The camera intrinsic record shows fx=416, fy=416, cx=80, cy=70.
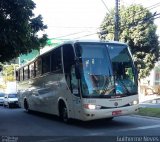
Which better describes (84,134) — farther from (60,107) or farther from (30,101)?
(30,101)

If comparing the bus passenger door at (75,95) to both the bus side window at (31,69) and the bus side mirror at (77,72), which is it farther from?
the bus side window at (31,69)

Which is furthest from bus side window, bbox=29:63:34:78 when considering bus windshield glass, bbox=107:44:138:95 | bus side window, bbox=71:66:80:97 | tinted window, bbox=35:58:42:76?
bus windshield glass, bbox=107:44:138:95

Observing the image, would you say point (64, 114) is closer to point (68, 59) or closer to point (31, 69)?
point (68, 59)

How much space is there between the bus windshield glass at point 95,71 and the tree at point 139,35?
23418 millimetres

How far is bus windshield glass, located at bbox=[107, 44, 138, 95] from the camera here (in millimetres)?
16047

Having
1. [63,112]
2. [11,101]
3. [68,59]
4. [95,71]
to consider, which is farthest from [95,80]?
[11,101]

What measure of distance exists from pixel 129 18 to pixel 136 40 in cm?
223

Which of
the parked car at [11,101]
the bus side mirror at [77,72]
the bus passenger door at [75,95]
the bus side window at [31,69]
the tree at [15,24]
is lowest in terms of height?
the parked car at [11,101]

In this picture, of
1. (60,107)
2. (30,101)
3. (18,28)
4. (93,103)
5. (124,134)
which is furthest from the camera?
(30,101)

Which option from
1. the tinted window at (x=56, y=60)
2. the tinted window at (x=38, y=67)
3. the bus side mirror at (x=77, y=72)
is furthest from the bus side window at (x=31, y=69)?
the bus side mirror at (x=77, y=72)

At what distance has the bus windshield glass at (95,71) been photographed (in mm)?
15609

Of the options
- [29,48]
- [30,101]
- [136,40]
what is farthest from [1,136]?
[136,40]

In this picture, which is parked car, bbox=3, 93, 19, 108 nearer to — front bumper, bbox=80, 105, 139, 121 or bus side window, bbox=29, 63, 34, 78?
bus side window, bbox=29, 63, 34, 78

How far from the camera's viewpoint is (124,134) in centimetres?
1348
